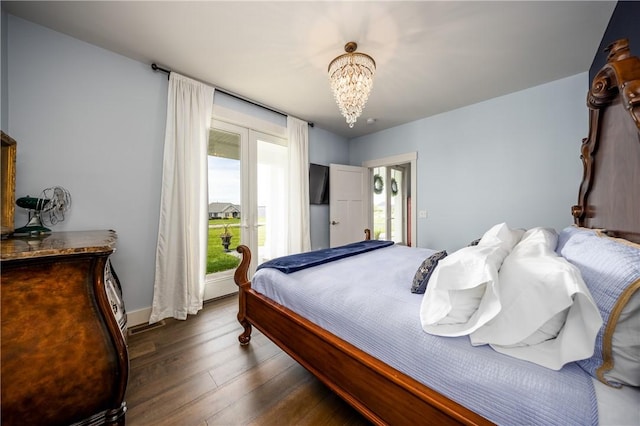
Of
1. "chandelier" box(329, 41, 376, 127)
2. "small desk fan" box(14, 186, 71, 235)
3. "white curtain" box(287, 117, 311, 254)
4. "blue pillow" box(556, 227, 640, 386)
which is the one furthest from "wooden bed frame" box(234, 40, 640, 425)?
"white curtain" box(287, 117, 311, 254)

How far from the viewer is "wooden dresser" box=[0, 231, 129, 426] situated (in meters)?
0.92

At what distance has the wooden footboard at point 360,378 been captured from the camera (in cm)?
82

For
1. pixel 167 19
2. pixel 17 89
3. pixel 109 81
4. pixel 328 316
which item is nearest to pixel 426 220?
pixel 328 316

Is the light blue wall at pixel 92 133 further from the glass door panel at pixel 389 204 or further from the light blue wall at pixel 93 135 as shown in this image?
the glass door panel at pixel 389 204

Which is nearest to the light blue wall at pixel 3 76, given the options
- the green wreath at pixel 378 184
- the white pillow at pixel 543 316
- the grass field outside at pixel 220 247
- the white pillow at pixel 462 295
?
the grass field outside at pixel 220 247

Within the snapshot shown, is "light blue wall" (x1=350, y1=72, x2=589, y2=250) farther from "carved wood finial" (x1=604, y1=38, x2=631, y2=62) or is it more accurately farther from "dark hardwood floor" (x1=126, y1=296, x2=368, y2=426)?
"dark hardwood floor" (x1=126, y1=296, x2=368, y2=426)

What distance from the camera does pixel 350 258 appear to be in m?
2.06

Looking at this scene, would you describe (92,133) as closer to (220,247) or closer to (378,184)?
(220,247)

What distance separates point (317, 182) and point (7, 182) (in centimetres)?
315

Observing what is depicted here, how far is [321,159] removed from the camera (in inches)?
157

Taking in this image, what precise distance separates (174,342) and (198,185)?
1530 mm

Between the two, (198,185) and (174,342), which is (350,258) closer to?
(174,342)

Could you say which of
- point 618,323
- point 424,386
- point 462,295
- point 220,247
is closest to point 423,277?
point 462,295

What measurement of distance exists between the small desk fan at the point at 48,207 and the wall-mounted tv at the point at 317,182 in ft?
9.17
